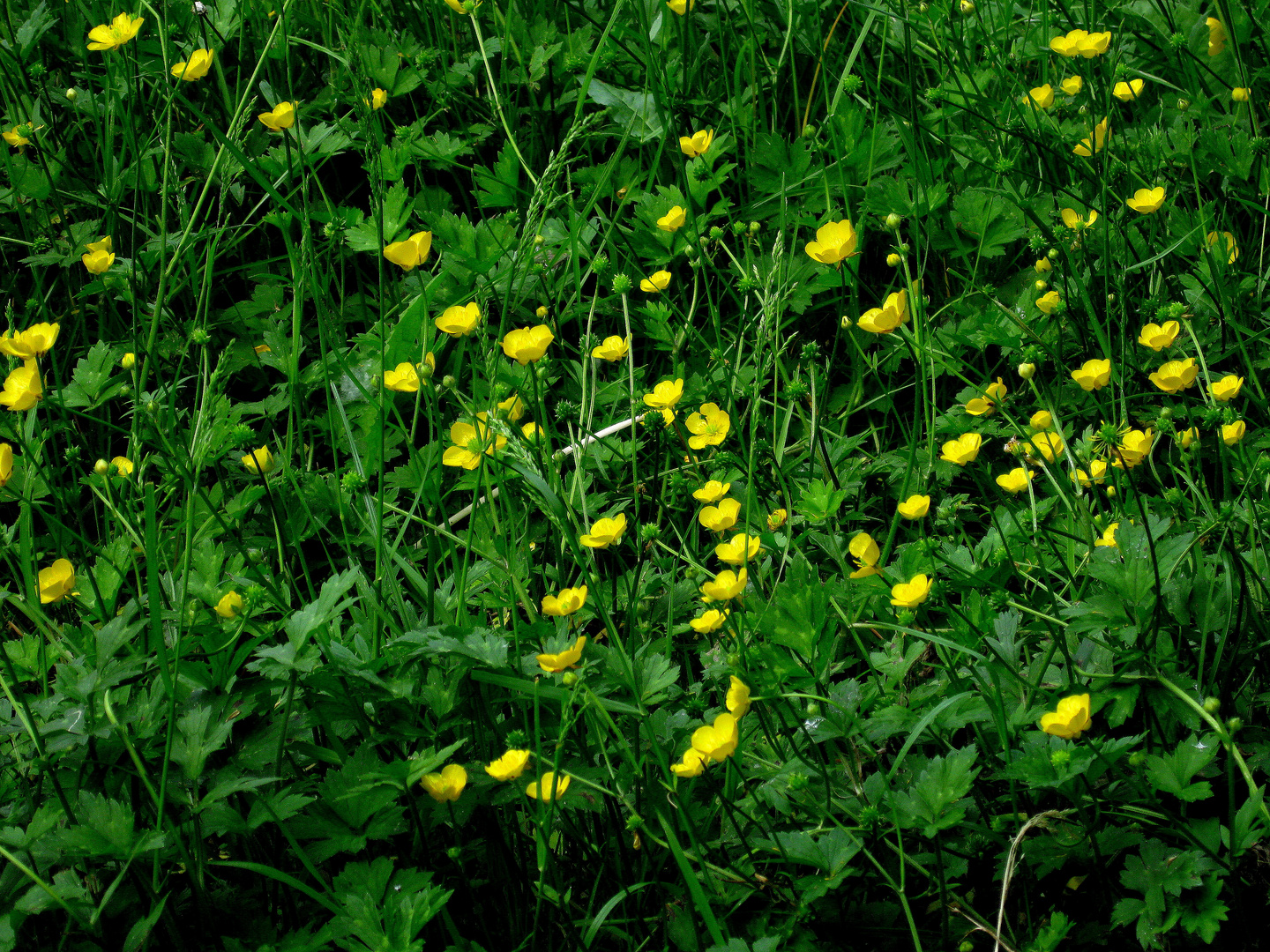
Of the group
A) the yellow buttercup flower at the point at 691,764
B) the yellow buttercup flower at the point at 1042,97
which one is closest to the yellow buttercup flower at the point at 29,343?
the yellow buttercup flower at the point at 691,764

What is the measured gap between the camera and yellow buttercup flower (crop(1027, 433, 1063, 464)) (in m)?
1.79

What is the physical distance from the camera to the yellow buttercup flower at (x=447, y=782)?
52.9 inches

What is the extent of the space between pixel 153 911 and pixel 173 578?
0.73m

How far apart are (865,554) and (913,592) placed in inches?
7.7

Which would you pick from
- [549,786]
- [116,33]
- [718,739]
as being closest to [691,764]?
[718,739]

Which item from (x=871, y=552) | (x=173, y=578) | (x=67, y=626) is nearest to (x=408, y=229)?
(x=173, y=578)

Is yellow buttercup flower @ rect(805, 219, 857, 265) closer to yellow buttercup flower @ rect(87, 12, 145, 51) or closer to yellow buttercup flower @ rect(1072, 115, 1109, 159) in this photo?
yellow buttercup flower @ rect(1072, 115, 1109, 159)

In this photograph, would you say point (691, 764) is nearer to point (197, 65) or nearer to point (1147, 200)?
point (1147, 200)

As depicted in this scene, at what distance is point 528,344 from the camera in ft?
6.21

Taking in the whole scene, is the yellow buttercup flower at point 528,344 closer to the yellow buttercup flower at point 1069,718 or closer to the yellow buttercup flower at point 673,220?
the yellow buttercup flower at point 673,220

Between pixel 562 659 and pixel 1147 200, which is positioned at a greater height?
pixel 1147 200

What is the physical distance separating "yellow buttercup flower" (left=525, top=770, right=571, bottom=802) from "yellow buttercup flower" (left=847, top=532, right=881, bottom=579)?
0.57 meters

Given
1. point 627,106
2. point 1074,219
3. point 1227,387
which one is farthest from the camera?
point 627,106

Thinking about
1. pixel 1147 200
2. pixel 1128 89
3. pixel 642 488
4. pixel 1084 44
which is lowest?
pixel 642 488
